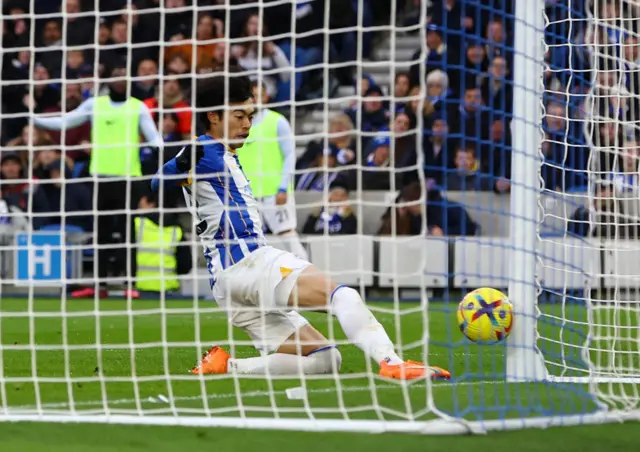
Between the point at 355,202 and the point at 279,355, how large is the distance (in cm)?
155

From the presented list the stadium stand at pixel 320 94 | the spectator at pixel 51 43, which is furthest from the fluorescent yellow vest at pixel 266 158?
the spectator at pixel 51 43

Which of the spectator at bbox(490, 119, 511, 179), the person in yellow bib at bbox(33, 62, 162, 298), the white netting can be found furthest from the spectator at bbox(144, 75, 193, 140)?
the white netting

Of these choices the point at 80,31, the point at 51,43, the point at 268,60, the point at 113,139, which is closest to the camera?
the point at 113,139

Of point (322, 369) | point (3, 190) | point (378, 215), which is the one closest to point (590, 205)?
point (322, 369)

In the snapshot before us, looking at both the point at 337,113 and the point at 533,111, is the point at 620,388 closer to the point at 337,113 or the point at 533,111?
the point at 533,111

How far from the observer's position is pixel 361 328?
515 centimetres

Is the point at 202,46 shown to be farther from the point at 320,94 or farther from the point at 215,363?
the point at 215,363

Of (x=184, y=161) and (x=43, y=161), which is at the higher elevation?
(x=43, y=161)

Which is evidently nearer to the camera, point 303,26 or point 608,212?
point 608,212

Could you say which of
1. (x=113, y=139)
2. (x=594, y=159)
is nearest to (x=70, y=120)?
(x=113, y=139)

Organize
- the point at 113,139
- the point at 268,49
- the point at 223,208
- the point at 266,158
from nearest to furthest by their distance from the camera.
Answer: the point at 223,208
the point at 266,158
the point at 113,139
the point at 268,49

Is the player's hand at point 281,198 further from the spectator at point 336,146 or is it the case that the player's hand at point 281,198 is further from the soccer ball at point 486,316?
the soccer ball at point 486,316

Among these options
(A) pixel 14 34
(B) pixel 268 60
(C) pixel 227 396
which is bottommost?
(C) pixel 227 396

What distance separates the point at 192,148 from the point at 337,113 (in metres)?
7.39
